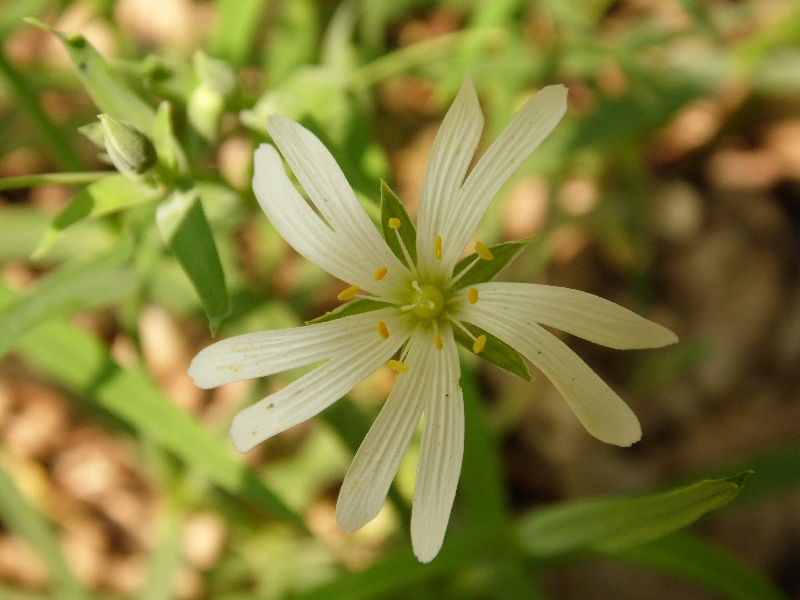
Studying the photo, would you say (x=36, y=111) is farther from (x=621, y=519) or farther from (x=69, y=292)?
(x=621, y=519)

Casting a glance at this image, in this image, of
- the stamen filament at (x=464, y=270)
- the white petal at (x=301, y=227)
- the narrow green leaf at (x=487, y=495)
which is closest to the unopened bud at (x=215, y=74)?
the white petal at (x=301, y=227)

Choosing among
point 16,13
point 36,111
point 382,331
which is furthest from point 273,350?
point 16,13

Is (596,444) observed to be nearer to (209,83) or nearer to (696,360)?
(696,360)

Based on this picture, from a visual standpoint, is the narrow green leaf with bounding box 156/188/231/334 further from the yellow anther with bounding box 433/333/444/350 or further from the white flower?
the yellow anther with bounding box 433/333/444/350

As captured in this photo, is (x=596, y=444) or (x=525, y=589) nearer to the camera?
(x=525, y=589)

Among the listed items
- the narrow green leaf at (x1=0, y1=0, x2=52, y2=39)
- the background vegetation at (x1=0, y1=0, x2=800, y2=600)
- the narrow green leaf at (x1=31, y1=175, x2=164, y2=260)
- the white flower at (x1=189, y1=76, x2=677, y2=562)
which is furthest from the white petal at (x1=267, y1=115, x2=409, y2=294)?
the narrow green leaf at (x1=0, y1=0, x2=52, y2=39)

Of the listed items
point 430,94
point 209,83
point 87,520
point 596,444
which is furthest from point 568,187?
point 87,520

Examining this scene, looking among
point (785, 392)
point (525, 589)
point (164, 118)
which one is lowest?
point (525, 589)
